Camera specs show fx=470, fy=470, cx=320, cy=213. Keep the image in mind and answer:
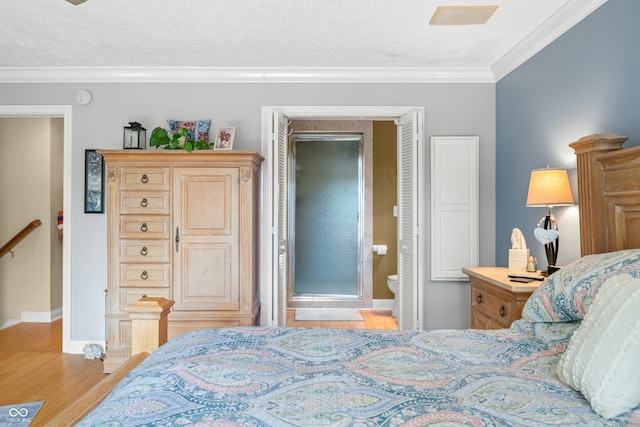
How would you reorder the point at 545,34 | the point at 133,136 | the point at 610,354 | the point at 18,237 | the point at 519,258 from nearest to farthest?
the point at 610,354 → the point at 545,34 → the point at 519,258 → the point at 133,136 → the point at 18,237

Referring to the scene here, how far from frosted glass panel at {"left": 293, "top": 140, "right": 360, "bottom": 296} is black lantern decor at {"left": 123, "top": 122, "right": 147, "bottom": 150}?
2.37 m

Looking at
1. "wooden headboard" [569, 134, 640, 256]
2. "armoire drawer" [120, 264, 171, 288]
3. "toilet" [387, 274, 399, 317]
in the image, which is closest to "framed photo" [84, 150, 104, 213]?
"armoire drawer" [120, 264, 171, 288]

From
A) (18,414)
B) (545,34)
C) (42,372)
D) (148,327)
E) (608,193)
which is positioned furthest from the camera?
(42,372)

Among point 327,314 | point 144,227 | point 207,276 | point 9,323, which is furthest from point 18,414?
point 9,323

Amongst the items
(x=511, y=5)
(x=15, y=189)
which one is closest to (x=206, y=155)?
(x=511, y=5)

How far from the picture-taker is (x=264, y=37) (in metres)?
3.29

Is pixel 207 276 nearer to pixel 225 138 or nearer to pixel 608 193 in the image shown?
pixel 225 138

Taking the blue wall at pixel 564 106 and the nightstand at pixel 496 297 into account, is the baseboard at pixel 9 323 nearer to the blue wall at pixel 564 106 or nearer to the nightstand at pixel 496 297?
the nightstand at pixel 496 297

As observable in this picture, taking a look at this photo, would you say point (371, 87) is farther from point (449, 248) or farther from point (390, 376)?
point (390, 376)

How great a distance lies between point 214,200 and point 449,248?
201cm

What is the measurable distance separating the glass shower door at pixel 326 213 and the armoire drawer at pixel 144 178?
2479mm

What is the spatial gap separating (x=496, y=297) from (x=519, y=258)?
0.52 metres

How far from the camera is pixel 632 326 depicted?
1.17 m

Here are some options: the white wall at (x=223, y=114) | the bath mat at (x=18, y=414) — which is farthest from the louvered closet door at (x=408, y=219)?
the bath mat at (x=18, y=414)
